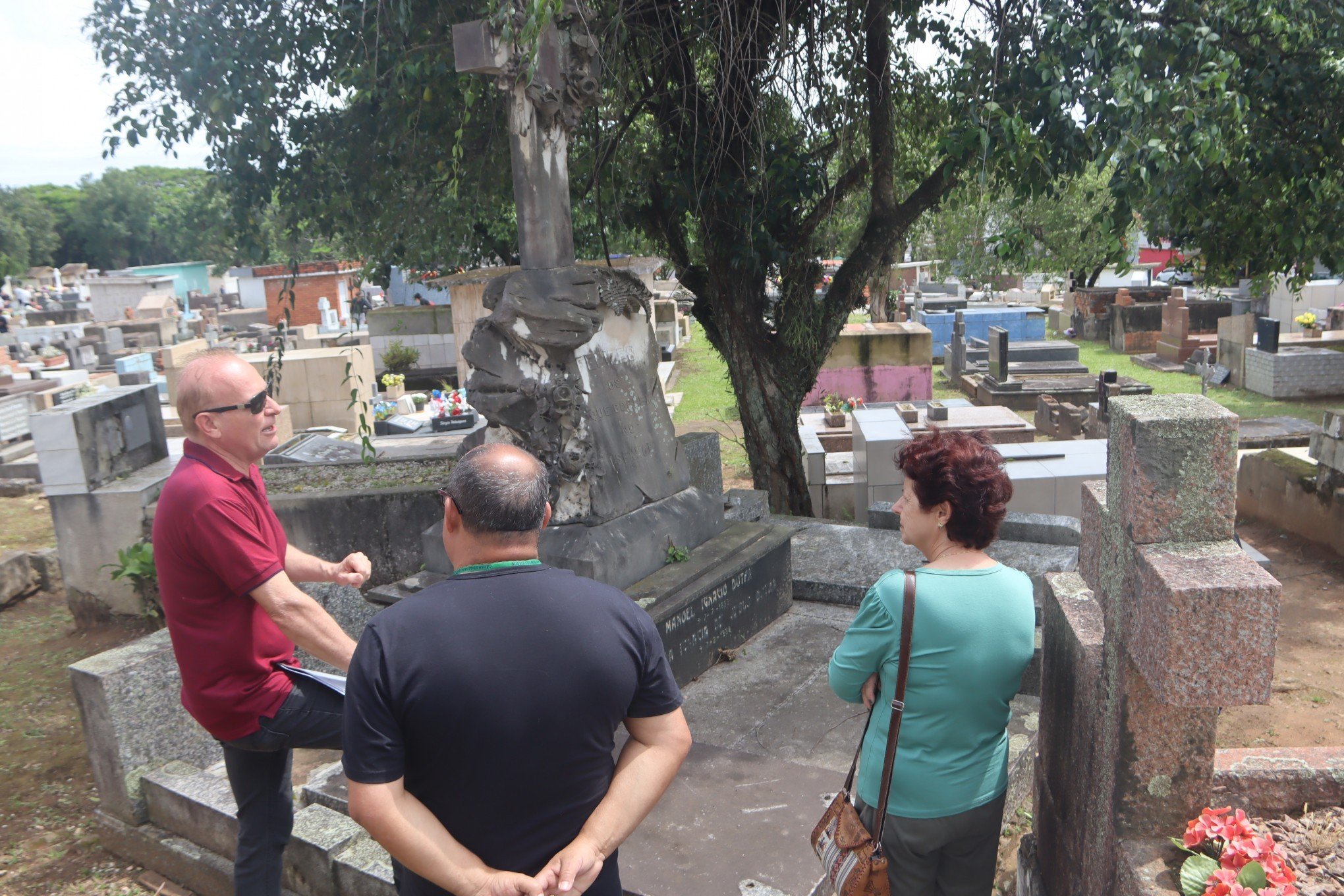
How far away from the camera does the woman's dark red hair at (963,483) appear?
230cm

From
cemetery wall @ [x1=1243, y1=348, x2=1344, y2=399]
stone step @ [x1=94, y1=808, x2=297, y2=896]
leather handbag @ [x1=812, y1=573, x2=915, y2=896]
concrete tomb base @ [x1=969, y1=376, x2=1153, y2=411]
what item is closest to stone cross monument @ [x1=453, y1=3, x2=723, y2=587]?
stone step @ [x1=94, y1=808, x2=297, y2=896]

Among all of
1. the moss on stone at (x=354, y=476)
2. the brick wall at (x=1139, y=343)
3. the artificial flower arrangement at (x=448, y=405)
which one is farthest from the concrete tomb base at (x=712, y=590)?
the brick wall at (x=1139, y=343)

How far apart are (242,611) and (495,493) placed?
1.22 metres

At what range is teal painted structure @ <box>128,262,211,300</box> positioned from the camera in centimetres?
5822

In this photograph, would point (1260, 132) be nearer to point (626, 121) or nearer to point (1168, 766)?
point (626, 121)

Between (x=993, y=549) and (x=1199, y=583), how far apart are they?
400 centimetres

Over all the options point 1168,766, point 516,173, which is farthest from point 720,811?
point 516,173

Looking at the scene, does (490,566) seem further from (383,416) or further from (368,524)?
(383,416)

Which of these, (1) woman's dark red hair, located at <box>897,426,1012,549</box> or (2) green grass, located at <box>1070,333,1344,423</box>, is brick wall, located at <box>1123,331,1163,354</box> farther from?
(1) woman's dark red hair, located at <box>897,426,1012,549</box>

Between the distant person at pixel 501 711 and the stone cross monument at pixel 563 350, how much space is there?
2344mm

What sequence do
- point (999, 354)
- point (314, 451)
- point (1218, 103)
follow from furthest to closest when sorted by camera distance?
point (999, 354) → point (314, 451) → point (1218, 103)

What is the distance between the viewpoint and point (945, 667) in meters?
2.26

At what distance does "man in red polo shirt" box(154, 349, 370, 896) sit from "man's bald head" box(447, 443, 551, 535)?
3.07 feet

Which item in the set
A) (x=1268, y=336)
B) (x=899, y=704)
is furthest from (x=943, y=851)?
(x=1268, y=336)
